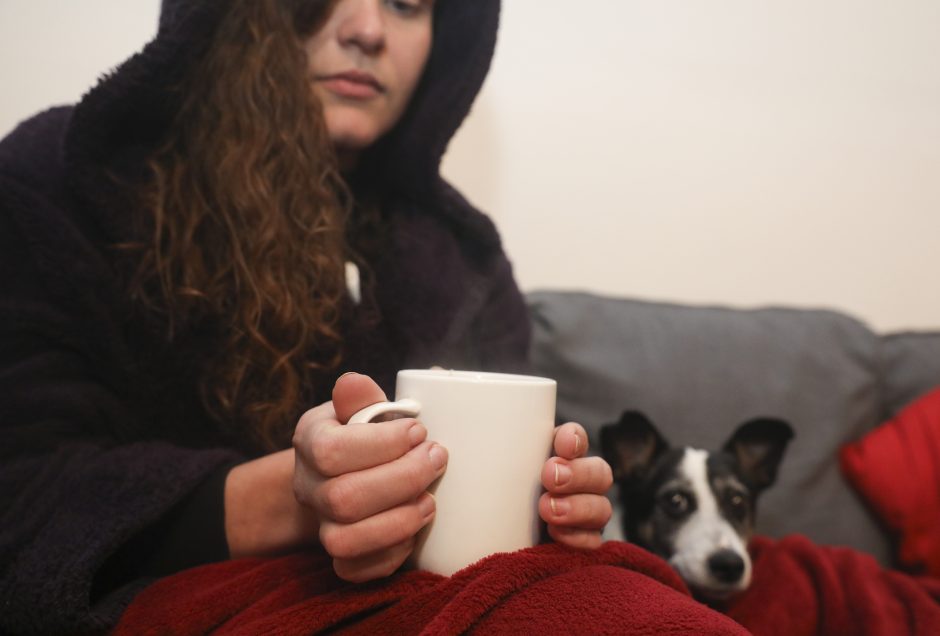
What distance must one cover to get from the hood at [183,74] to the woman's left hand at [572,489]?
0.57 metres

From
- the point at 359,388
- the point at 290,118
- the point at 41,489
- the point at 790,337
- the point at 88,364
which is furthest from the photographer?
the point at 790,337

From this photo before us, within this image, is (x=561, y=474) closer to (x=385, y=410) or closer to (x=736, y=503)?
(x=385, y=410)

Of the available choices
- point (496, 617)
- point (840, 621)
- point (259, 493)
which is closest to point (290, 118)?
point (259, 493)

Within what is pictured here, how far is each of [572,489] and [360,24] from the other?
26.3 inches

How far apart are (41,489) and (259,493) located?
0.19 metres

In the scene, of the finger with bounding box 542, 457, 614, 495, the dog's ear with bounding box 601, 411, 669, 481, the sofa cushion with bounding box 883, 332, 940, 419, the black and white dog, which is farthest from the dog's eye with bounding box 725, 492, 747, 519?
the finger with bounding box 542, 457, 614, 495

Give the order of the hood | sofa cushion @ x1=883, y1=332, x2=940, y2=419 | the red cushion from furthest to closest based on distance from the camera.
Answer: sofa cushion @ x1=883, y1=332, x2=940, y2=419
the red cushion
the hood

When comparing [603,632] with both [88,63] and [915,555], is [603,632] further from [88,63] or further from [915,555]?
[88,63]

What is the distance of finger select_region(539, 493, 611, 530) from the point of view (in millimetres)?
514

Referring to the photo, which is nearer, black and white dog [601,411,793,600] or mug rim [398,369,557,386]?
mug rim [398,369,557,386]

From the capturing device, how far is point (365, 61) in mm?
925

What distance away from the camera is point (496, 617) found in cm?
50

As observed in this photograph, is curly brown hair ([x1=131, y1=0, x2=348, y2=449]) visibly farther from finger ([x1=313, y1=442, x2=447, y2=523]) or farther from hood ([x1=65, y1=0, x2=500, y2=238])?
finger ([x1=313, y1=442, x2=447, y2=523])

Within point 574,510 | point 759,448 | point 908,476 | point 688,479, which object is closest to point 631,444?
point 688,479
